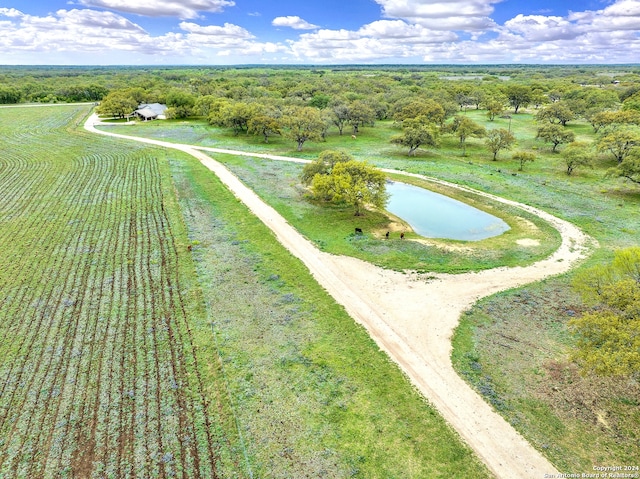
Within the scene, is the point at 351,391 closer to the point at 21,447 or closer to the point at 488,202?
the point at 21,447

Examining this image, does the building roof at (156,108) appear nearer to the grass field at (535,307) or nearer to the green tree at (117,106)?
the green tree at (117,106)

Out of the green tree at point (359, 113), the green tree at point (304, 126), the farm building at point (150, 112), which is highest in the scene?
the farm building at point (150, 112)

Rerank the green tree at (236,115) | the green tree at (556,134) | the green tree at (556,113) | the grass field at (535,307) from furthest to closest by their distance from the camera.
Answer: the green tree at (556,113)
the green tree at (236,115)
the green tree at (556,134)
the grass field at (535,307)

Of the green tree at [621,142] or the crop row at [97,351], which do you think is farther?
the green tree at [621,142]

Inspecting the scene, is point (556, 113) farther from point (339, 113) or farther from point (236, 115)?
point (236, 115)

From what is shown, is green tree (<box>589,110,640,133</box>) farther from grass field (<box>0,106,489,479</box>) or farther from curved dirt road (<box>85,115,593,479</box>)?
grass field (<box>0,106,489,479</box>)

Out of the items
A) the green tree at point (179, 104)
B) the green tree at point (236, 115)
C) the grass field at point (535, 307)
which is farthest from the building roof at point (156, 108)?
the grass field at point (535, 307)

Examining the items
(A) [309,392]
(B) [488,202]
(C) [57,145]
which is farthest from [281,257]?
(C) [57,145]
